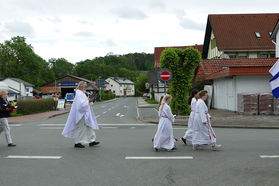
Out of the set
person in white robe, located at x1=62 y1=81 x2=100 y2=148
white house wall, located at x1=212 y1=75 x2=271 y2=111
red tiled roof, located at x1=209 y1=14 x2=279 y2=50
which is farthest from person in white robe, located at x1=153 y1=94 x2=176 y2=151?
red tiled roof, located at x1=209 y1=14 x2=279 y2=50

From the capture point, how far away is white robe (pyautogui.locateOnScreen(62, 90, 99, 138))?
28.5ft

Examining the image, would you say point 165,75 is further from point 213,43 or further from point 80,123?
point 213,43

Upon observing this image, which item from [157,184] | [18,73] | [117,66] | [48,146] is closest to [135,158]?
[157,184]

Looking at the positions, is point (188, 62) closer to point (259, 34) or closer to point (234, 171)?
point (234, 171)

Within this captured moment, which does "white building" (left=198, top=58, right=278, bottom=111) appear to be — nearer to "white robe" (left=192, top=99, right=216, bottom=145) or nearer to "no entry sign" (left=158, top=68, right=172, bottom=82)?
"no entry sign" (left=158, top=68, right=172, bottom=82)

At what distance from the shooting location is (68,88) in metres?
83.4

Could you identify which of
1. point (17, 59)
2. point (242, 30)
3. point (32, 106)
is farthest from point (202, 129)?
point (17, 59)

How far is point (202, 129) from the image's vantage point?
816 cm

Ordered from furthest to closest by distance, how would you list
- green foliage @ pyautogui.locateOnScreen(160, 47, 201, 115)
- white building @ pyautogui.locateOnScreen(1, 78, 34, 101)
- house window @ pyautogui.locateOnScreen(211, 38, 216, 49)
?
1. white building @ pyautogui.locateOnScreen(1, 78, 34, 101)
2. house window @ pyautogui.locateOnScreen(211, 38, 216, 49)
3. green foliage @ pyautogui.locateOnScreen(160, 47, 201, 115)

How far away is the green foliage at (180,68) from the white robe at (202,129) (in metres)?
9.84

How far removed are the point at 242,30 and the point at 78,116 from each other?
118 ft

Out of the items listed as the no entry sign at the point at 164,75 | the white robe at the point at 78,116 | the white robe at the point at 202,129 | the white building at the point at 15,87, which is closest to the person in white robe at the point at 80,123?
the white robe at the point at 78,116

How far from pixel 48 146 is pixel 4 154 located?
4.47 feet

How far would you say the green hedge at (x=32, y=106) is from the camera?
2394 centimetres
